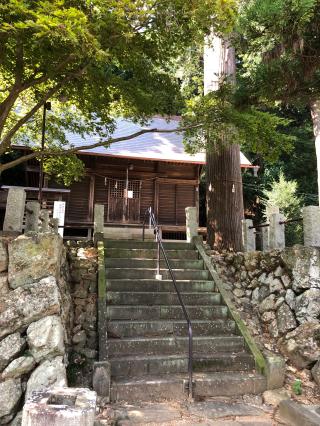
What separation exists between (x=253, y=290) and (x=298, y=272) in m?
1.26

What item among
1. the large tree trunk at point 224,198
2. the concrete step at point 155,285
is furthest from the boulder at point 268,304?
the large tree trunk at point 224,198

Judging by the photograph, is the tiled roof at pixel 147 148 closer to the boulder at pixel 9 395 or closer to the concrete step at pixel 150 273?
the concrete step at pixel 150 273

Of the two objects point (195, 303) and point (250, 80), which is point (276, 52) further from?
point (195, 303)

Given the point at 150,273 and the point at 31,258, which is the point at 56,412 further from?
the point at 150,273

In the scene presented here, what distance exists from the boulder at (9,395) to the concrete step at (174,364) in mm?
1280

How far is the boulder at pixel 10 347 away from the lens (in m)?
4.13

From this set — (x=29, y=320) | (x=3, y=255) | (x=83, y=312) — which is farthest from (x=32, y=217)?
(x=29, y=320)

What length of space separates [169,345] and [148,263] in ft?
7.35

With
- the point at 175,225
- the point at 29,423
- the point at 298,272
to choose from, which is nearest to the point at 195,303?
the point at 298,272

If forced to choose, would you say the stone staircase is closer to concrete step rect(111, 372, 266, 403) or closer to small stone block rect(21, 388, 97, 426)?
concrete step rect(111, 372, 266, 403)

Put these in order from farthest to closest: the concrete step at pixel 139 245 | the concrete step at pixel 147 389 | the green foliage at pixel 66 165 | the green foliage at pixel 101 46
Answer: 1. the green foliage at pixel 66 165
2. the concrete step at pixel 139 245
3. the concrete step at pixel 147 389
4. the green foliage at pixel 101 46

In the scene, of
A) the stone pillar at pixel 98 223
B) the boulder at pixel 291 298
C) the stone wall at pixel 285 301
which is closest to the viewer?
the stone wall at pixel 285 301

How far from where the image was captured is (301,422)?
3.94m

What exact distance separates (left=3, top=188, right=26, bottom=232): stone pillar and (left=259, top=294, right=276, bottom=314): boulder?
4.49 metres
